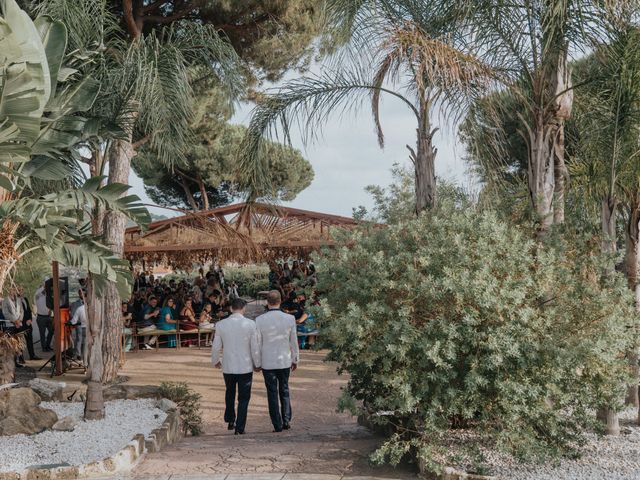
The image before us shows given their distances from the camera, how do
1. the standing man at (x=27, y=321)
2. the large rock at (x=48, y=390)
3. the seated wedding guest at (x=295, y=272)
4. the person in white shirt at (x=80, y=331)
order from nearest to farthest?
the large rock at (x=48, y=390), the person in white shirt at (x=80, y=331), the standing man at (x=27, y=321), the seated wedding guest at (x=295, y=272)

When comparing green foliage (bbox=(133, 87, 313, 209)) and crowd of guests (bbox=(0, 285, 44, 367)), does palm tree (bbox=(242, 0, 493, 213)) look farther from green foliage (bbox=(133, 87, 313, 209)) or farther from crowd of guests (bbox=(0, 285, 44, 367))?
green foliage (bbox=(133, 87, 313, 209))

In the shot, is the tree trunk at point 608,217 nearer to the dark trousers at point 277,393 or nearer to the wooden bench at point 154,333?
the dark trousers at point 277,393

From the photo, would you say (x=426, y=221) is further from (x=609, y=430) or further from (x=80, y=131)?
(x=80, y=131)

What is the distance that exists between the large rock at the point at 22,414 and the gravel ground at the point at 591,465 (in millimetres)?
4112

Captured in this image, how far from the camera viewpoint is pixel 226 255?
1428 cm

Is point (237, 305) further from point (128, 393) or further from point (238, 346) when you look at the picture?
point (128, 393)

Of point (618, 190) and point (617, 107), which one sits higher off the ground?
point (617, 107)

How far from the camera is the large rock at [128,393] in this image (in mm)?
8016

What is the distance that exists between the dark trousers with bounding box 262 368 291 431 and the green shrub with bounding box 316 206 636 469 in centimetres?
179

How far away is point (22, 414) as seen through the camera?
6566mm

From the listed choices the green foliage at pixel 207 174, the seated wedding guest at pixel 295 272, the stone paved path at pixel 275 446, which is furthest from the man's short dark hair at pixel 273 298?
the green foliage at pixel 207 174

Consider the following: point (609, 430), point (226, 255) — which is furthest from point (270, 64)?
point (609, 430)

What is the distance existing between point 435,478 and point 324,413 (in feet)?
12.7

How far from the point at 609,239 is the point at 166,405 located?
486 centimetres
